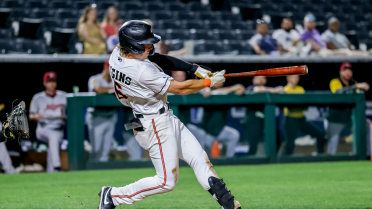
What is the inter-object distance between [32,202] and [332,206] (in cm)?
305

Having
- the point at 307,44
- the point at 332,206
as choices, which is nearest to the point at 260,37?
the point at 307,44

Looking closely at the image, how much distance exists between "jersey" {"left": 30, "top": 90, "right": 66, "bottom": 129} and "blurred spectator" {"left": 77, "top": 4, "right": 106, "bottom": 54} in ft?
4.65

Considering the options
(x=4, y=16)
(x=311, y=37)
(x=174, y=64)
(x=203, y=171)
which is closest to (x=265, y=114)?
(x=311, y=37)

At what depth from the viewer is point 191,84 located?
17.2ft

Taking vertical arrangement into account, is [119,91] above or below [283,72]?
below

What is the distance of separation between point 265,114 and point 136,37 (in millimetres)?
6442

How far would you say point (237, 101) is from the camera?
11.3 m

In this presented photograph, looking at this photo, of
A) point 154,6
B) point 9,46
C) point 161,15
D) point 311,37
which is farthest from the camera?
point 154,6

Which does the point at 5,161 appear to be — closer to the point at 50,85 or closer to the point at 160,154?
the point at 50,85

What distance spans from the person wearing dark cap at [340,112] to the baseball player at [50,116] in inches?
183

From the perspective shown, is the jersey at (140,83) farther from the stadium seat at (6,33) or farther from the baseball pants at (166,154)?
the stadium seat at (6,33)

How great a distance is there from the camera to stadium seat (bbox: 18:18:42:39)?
13.0 metres

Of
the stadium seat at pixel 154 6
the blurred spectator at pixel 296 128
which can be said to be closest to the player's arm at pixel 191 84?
the blurred spectator at pixel 296 128

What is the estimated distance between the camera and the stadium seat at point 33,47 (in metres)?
12.1
